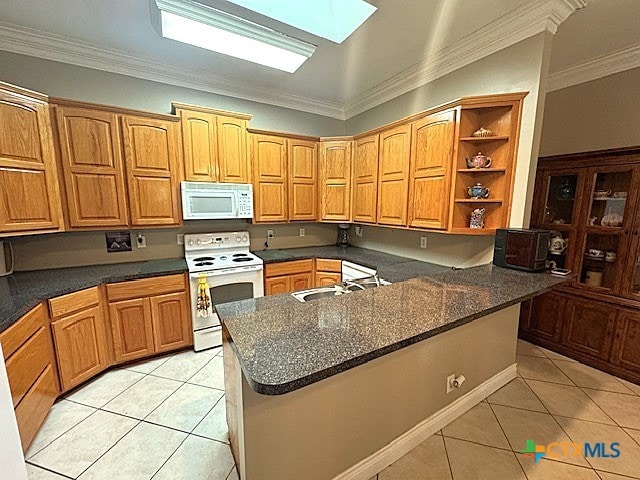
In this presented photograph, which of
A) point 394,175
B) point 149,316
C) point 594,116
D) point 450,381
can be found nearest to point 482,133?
point 394,175

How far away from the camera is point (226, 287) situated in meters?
2.77

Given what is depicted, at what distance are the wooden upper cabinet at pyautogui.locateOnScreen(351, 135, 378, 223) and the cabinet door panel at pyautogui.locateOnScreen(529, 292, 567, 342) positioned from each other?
1868mm


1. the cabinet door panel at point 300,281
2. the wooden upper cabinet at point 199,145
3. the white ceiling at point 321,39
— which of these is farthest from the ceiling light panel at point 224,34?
the cabinet door panel at point 300,281

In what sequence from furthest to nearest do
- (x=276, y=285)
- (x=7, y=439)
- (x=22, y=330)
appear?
(x=276, y=285), (x=22, y=330), (x=7, y=439)

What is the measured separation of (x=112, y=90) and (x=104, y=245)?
4.78 ft

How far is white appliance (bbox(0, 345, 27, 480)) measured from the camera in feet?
2.44

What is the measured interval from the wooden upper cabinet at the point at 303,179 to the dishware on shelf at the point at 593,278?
279cm

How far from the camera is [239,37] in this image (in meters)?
2.03

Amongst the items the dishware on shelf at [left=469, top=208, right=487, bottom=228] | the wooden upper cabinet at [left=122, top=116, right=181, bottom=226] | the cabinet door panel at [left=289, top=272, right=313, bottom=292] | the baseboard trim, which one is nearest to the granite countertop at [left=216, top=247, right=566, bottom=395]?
the dishware on shelf at [left=469, top=208, right=487, bottom=228]

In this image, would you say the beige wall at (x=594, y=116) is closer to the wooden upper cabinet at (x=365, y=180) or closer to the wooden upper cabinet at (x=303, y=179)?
the wooden upper cabinet at (x=365, y=180)

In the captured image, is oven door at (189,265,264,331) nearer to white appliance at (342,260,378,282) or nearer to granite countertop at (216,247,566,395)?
white appliance at (342,260,378,282)

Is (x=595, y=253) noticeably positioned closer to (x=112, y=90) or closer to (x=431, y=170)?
(x=431, y=170)

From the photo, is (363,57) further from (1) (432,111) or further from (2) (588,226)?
(2) (588,226)

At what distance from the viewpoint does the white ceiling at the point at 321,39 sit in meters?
1.86
